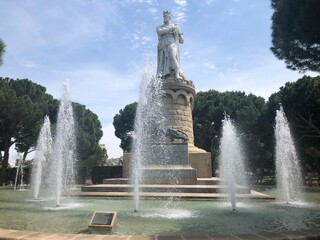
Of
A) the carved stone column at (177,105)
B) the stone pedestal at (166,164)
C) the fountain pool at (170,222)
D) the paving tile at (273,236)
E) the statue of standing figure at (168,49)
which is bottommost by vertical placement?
the fountain pool at (170,222)

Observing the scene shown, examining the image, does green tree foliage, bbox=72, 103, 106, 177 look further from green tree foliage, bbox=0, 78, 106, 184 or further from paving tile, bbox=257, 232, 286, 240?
paving tile, bbox=257, 232, 286, 240

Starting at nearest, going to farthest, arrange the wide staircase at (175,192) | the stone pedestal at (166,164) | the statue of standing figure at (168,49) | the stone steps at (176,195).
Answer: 1. the stone steps at (176,195)
2. the wide staircase at (175,192)
3. the stone pedestal at (166,164)
4. the statue of standing figure at (168,49)

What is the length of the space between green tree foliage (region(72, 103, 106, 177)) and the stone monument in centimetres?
1634

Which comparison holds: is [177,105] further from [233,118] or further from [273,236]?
[233,118]

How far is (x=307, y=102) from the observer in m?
22.9

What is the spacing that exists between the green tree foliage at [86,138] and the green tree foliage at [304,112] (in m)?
20.3

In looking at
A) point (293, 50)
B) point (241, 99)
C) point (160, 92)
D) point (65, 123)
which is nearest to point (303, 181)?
point (241, 99)

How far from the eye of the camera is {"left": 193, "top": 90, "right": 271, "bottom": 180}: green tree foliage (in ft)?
105

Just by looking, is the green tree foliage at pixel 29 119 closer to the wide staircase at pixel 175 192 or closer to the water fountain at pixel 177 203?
the water fountain at pixel 177 203

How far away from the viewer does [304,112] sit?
2327 centimetres

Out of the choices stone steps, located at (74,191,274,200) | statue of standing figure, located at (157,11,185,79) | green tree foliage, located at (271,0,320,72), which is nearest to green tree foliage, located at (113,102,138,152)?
statue of standing figure, located at (157,11,185,79)

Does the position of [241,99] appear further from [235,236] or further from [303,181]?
[235,236]

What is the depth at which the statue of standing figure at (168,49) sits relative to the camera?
20.2m

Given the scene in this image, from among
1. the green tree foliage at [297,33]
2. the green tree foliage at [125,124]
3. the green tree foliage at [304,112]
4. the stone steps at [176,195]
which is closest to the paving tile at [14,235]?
the stone steps at [176,195]
